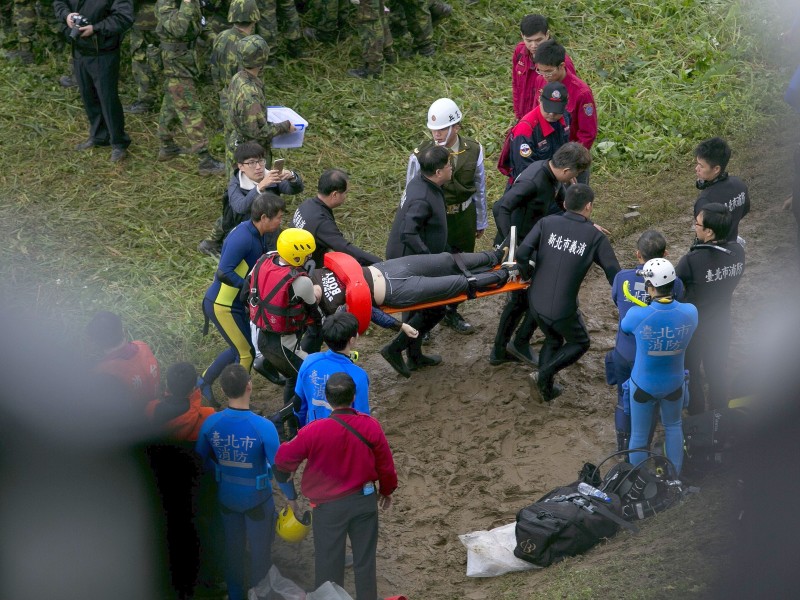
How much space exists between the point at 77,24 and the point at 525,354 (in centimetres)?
590

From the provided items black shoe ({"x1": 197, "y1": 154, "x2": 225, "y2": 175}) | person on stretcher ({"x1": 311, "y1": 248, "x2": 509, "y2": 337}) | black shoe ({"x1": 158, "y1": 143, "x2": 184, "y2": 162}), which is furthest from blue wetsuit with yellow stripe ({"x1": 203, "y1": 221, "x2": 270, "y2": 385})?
black shoe ({"x1": 158, "y1": 143, "x2": 184, "y2": 162})

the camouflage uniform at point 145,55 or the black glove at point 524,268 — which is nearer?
the black glove at point 524,268

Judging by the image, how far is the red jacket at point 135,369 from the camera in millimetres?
5980

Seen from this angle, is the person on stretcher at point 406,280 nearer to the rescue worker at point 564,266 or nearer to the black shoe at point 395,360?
the rescue worker at point 564,266

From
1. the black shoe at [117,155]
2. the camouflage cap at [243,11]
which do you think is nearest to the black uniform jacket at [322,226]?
the camouflage cap at [243,11]

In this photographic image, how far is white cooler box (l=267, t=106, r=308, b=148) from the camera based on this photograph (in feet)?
30.3

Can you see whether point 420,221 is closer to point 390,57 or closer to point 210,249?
point 210,249

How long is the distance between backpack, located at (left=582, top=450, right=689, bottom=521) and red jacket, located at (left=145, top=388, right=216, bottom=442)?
253 cm

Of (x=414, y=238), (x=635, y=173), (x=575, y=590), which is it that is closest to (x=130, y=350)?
(x=414, y=238)

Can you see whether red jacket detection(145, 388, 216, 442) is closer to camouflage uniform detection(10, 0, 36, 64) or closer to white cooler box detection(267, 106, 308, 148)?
white cooler box detection(267, 106, 308, 148)

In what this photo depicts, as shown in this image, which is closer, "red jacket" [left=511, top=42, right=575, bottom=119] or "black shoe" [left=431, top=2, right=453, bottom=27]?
"red jacket" [left=511, top=42, right=575, bottom=119]

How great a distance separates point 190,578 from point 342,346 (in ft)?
5.49

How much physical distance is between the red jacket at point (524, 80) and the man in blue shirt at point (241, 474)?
490 centimetres

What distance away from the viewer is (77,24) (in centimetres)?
998
